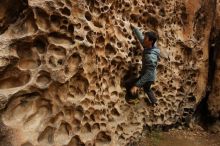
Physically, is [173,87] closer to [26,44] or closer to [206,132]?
[206,132]

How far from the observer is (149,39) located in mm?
5605

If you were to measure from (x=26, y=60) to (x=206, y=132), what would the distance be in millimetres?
3819

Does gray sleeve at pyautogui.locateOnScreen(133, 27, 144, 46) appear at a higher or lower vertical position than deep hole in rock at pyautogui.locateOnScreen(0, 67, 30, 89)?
higher

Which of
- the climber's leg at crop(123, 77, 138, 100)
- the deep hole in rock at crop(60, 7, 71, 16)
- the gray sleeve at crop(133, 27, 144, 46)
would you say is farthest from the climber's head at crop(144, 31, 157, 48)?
the deep hole in rock at crop(60, 7, 71, 16)

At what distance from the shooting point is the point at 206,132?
24.1ft

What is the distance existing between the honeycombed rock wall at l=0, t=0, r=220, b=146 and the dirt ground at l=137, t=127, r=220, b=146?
19 cm

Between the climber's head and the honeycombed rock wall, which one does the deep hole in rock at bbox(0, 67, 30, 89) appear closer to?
the honeycombed rock wall

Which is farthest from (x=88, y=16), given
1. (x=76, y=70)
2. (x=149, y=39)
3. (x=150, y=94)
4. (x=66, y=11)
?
(x=150, y=94)

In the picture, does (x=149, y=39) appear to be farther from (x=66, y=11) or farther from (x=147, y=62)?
(x=66, y=11)

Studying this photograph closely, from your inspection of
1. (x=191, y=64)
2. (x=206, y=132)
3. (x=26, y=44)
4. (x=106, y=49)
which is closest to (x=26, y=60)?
(x=26, y=44)

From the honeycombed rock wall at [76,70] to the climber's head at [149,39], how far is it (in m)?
0.29

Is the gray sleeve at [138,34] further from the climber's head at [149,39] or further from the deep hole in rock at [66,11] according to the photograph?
the deep hole in rock at [66,11]

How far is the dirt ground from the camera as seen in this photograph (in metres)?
6.25

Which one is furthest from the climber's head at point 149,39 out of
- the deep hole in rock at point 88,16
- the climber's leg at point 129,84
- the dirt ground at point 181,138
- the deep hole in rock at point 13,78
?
the deep hole in rock at point 13,78
